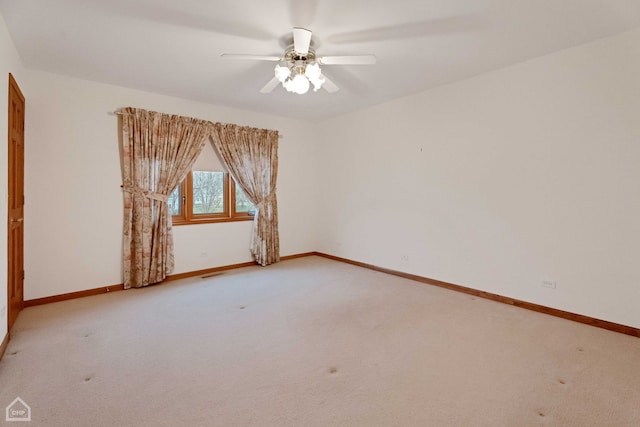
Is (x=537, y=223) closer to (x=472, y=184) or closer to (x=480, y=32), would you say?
(x=472, y=184)

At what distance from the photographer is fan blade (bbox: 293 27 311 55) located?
7.48ft

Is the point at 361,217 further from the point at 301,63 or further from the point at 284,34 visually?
the point at 284,34

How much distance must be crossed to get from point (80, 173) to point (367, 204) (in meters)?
3.96

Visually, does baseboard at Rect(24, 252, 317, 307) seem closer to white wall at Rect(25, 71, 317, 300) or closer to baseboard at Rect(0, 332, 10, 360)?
white wall at Rect(25, 71, 317, 300)

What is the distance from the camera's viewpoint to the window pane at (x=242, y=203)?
5160 mm

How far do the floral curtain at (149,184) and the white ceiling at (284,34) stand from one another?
59 cm

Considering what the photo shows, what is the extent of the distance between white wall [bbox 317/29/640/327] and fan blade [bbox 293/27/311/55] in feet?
7.58

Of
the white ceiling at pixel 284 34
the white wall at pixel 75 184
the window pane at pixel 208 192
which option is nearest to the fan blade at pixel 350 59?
the white ceiling at pixel 284 34

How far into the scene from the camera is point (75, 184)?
3646 millimetres

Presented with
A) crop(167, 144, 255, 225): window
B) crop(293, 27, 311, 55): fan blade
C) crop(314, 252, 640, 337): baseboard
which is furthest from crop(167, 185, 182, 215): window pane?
crop(314, 252, 640, 337): baseboard

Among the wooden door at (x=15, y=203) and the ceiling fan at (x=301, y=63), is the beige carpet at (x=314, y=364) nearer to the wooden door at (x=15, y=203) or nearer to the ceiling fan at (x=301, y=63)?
the wooden door at (x=15, y=203)

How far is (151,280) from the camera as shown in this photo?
409 cm

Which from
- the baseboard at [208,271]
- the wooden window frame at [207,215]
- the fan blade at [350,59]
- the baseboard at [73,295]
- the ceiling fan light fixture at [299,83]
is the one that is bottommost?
the baseboard at [73,295]

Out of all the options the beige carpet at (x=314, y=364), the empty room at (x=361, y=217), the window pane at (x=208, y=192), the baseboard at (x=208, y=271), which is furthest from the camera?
the window pane at (x=208, y=192)
